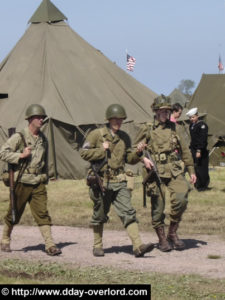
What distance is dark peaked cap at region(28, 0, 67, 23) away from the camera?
26500mm

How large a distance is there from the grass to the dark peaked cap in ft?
21.7

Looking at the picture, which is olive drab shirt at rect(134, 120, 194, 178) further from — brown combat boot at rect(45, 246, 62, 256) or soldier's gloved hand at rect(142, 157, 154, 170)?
brown combat boot at rect(45, 246, 62, 256)

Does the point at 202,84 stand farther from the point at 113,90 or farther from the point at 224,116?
the point at 113,90

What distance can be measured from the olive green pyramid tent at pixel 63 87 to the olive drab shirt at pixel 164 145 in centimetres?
1214

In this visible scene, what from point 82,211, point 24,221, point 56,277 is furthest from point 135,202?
point 56,277

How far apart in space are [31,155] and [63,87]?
45.8ft

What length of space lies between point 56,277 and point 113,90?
17426 millimetres

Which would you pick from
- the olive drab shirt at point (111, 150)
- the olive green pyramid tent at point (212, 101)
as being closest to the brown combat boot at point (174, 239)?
the olive drab shirt at point (111, 150)

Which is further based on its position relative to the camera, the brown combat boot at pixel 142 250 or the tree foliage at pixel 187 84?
the tree foliage at pixel 187 84

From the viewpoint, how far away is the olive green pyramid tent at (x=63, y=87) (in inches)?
902

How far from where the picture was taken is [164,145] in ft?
33.9

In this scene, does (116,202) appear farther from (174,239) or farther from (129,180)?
(174,239)

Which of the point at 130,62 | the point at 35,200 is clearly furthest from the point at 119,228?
the point at 130,62

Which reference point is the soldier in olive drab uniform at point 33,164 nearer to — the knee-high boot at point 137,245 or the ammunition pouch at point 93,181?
the ammunition pouch at point 93,181
